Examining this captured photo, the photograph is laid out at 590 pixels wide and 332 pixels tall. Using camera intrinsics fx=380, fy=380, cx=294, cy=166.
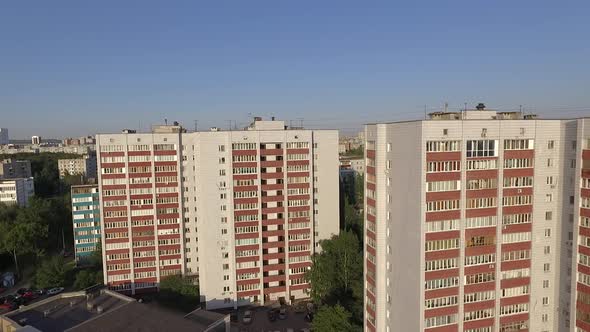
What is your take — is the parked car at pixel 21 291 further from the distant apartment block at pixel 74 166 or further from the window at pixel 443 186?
the distant apartment block at pixel 74 166

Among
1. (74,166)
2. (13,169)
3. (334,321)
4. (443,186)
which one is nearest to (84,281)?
(334,321)

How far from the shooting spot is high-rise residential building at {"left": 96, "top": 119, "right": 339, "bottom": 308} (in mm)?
50156

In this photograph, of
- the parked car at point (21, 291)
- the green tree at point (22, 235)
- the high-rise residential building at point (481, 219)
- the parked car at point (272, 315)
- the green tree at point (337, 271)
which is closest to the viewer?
the high-rise residential building at point (481, 219)

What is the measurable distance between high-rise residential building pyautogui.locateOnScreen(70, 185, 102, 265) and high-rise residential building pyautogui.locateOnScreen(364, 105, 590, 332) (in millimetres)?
57145

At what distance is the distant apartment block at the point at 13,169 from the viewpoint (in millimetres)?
117250

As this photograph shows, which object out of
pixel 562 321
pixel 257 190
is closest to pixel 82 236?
pixel 257 190

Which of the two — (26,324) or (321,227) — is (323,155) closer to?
(321,227)

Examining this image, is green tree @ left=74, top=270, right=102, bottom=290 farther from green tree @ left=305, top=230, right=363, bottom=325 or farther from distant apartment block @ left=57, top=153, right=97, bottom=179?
distant apartment block @ left=57, top=153, right=97, bottom=179

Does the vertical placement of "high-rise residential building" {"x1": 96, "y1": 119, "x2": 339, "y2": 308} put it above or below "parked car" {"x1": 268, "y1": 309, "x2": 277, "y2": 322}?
above

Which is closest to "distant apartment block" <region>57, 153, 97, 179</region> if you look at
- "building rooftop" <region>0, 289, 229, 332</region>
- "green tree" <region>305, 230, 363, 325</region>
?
"building rooftop" <region>0, 289, 229, 332</region>

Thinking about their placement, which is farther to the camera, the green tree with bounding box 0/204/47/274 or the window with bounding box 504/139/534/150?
the green tree with bounding box 0/204/47/274

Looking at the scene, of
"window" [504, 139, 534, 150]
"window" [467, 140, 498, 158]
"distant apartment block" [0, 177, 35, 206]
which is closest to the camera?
"window" [467, 140, 498, 158]

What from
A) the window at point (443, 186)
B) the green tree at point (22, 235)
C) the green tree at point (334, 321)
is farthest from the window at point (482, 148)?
the green tree at point (22, 235)

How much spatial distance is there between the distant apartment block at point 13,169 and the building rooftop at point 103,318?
9591cm
